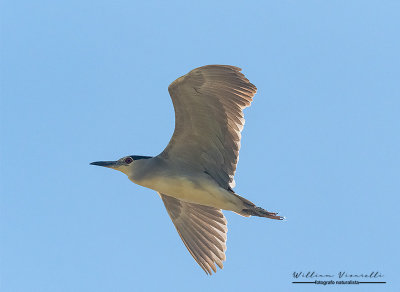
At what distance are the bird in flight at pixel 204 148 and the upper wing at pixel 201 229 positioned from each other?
2.06 ft

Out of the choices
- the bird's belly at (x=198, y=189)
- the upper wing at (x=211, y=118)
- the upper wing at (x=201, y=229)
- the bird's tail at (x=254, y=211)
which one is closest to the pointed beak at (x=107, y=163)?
the bird's belly at (x=198, y=189)

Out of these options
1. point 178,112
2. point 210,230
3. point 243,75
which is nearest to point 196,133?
point 178,112

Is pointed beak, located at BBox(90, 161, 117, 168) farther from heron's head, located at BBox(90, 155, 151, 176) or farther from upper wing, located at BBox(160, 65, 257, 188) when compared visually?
upper wing, located at BBox(160, 65, 257, 188)

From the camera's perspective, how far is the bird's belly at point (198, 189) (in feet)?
38.9

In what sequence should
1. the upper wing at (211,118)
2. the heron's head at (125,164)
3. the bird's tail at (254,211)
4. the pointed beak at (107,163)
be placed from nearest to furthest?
the upper wing at (211,118) → the bird's tail at (254,211) → the heron's head at (125,164) → the pointed beak at (107,163)

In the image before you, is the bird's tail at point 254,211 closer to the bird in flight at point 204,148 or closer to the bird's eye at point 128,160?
the bird in flight at point 204,148

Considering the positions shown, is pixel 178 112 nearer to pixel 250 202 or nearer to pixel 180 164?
pixel 180 164

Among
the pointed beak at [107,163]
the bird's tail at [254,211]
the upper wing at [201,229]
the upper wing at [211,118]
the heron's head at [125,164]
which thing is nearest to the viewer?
the upper wing at [211,118]

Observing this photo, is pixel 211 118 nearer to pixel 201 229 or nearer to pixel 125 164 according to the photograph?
pixel 125 164

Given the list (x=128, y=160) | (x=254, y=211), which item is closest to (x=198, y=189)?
(x=254, y=211)

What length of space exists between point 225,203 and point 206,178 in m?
0.55

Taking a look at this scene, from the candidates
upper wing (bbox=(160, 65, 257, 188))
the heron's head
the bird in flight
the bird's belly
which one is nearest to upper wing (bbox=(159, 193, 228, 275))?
the bird in flight

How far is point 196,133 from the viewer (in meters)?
11.9

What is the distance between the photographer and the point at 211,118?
464 inches
